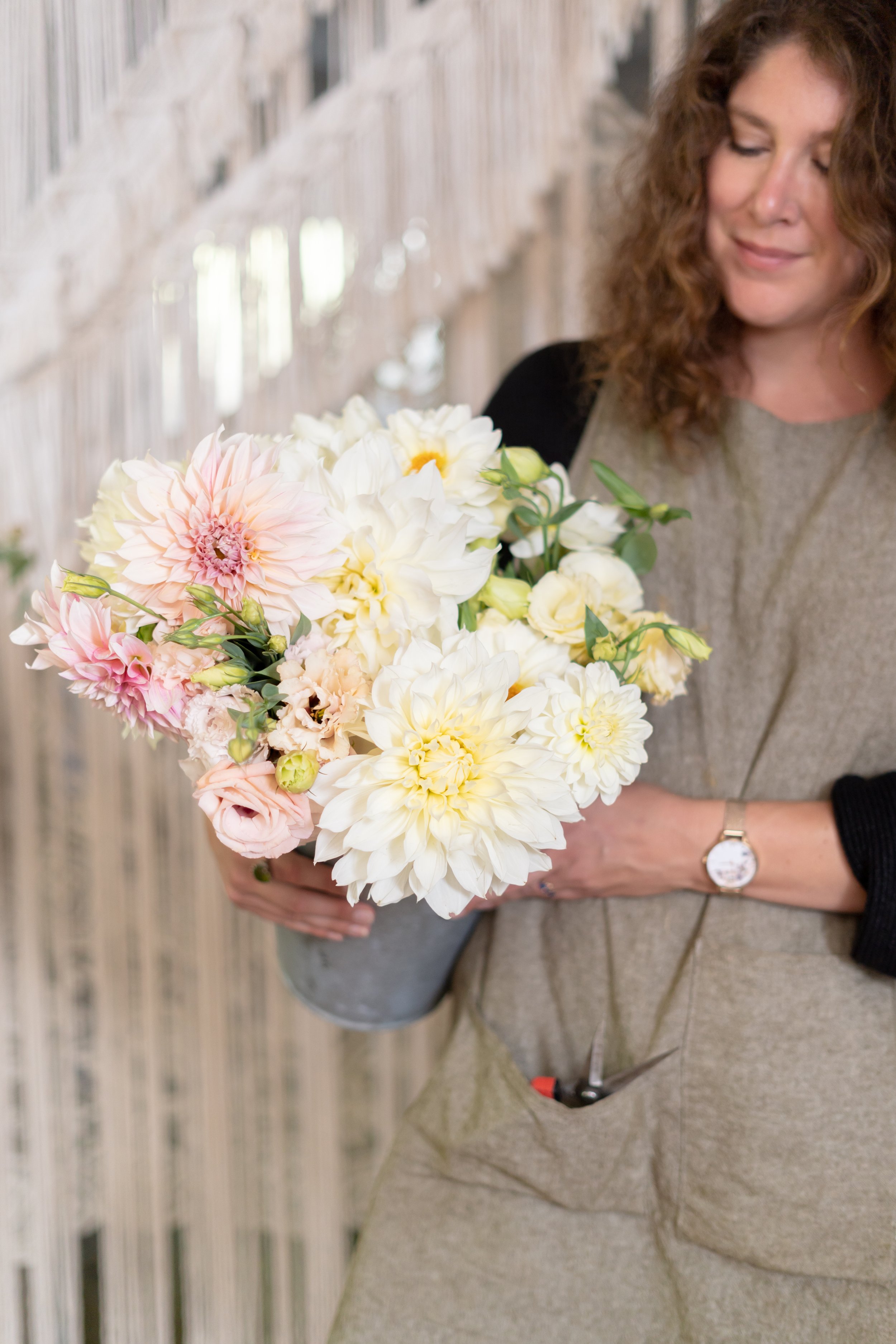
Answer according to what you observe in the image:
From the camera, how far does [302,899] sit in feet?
2.73

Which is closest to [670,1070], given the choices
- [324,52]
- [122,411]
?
[122,411]

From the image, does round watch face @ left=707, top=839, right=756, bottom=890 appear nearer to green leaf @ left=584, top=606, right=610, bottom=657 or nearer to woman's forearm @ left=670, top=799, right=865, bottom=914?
woman's forearm @ left=670, top=799, right=865, bottom=914

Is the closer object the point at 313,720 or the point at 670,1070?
the point at 313,720

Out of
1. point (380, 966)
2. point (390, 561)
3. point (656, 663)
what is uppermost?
point (390, 561)

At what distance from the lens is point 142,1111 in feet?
4.97

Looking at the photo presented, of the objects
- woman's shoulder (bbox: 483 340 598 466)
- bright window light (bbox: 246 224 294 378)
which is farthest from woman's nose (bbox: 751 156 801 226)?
bright window light (bbox: 246 224 294 378)

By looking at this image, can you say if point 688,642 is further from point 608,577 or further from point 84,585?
point 84,585

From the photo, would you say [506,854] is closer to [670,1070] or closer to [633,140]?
[670,1070]

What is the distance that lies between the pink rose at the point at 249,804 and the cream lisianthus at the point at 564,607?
0.21m

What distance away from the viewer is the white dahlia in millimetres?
589

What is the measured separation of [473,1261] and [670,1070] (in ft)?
0.76

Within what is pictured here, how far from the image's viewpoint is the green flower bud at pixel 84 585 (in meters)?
0.56

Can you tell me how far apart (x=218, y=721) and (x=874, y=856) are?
0.53 meters

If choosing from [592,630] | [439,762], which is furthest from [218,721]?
[592,630]
